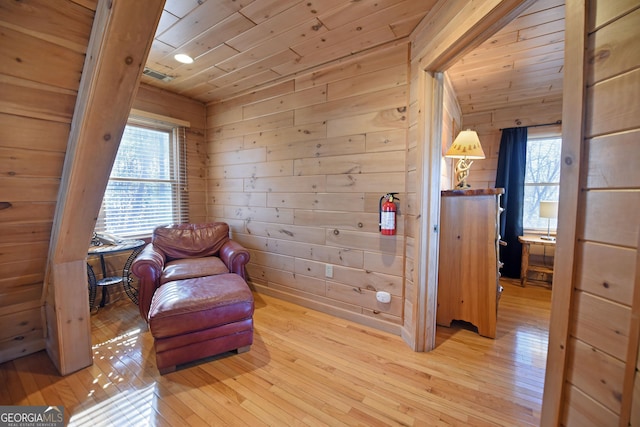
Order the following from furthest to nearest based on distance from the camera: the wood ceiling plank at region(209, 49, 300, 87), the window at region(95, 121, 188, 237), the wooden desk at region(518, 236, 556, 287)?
the wooden desk at region(518, 236, 556, 287), the window at region(95, 121, 188, 237), the wood ceiling plank at region(209, 49, 300, 87)

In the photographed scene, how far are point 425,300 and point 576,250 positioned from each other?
3.85 ft

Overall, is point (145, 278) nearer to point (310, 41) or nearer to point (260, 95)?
point (260, 95)

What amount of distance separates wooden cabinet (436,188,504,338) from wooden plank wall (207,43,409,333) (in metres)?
0.48

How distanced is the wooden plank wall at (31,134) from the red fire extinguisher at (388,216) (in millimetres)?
1979

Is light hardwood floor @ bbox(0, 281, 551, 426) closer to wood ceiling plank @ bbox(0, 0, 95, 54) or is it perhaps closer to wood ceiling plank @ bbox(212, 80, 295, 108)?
wood ceiling plank @ bbox(0, 0, 95, 54)

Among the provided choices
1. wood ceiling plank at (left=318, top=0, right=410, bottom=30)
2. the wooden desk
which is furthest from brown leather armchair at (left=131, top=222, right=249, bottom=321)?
the wooden desk

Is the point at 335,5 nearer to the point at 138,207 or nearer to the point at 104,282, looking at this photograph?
the point at 138,207

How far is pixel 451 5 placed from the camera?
150 centimetres

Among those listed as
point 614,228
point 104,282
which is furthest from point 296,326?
point 614,228

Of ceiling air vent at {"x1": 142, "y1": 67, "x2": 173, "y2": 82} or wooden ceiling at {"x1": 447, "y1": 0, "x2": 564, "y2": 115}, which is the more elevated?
ceiling air vent at {"x1": 142, "y1": 67, "x2": 173, "y2": 82}

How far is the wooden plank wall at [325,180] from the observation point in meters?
2.16

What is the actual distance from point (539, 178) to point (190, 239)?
15.2ft

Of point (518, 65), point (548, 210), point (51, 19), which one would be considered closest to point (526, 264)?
point (548, 210)

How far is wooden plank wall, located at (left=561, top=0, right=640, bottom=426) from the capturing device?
0.72 m
